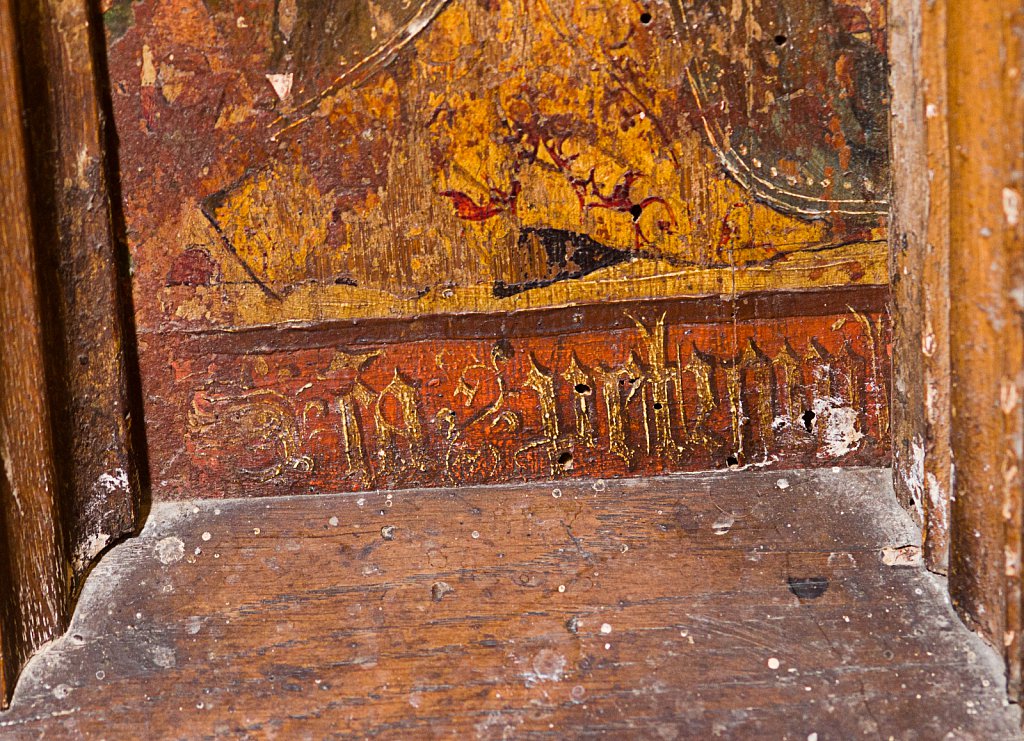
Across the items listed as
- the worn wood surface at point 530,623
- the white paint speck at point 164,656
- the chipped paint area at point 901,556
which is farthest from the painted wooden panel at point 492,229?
the white paint speck at point 164,656

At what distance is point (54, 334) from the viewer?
1640 mm

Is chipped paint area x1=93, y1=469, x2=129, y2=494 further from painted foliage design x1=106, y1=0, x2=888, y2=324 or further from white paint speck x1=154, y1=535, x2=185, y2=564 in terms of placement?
painted foliage design x1=106, y1=0, x2=888, y2=324

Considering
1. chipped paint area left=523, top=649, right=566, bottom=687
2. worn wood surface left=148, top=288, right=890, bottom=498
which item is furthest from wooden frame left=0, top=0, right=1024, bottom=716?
chipped paint area left=523, top=649, right=566, bottom=687

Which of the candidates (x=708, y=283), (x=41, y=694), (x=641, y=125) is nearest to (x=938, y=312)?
(x=708, y=283)

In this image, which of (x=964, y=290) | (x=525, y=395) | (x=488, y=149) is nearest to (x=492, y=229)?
(x=488, y=149)

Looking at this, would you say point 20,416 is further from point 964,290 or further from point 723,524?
point 964,290

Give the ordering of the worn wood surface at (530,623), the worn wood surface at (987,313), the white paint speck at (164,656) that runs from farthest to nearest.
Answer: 1. the white paint speck at (164,656)
2. the worn wood surface at (530,623)
3. the worn wood surface at (987,313)

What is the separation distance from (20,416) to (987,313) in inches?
71.7

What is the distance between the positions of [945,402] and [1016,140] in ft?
1.65

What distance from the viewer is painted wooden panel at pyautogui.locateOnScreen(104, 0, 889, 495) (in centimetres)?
166

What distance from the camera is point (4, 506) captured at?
153 centimetres

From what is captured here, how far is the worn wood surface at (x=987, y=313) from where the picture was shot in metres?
1.30

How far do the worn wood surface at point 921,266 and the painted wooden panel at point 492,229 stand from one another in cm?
5

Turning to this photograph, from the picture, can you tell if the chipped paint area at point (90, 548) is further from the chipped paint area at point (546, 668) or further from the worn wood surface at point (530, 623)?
the chipped paint area at point (546, 668)
